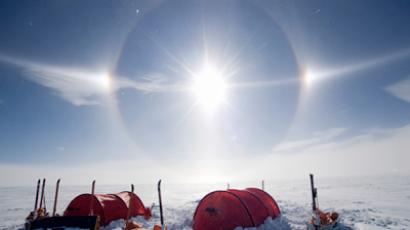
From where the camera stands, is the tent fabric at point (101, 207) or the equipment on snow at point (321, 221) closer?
the equipment on snow at point (321, 221)

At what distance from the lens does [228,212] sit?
1415 cm

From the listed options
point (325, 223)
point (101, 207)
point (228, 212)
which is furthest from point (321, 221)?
point (101, 207)

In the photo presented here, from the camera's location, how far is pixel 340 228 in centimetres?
1403

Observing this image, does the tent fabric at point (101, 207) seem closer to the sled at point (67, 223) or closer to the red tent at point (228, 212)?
the red tent at point (228, 212)

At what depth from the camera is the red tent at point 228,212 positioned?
14.0 meters

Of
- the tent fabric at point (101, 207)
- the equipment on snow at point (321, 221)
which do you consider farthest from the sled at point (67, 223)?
the equipment on snow at point (321, 221)

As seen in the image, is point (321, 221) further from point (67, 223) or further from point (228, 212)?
point (67, 223)

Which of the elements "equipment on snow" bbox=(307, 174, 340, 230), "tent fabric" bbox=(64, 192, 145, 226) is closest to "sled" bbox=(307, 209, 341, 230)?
"equipment on snow" bbox=(307, 174, 340, 230)

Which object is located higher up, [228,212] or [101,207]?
[228,212]

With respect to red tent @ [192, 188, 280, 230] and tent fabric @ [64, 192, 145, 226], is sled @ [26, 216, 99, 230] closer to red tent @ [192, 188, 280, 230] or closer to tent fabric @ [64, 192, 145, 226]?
red tent @ [192, 188, 280, 230]

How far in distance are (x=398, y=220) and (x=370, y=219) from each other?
1.80 metres

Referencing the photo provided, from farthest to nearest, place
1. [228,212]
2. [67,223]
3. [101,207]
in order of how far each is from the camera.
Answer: [101,207] < [228,212] < [67,223]

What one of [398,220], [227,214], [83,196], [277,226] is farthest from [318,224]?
[83,196]

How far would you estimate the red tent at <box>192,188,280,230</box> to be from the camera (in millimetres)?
13984
